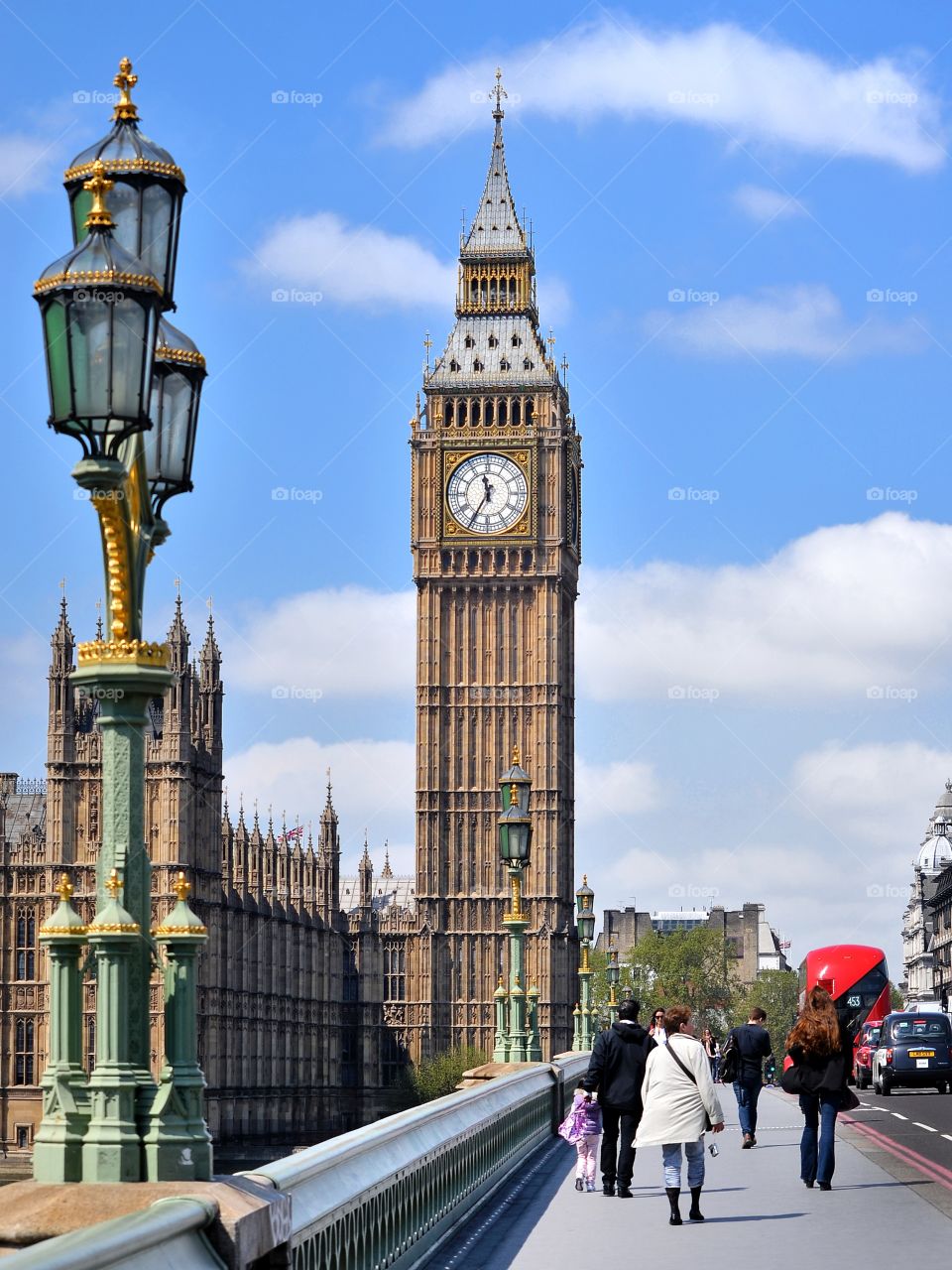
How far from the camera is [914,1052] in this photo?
4231 centimetres

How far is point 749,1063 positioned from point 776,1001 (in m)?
144

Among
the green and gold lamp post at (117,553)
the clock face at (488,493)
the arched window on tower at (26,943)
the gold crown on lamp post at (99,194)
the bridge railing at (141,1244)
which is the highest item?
the clock face at (488,493)

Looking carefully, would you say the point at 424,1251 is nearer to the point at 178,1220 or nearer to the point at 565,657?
the point at 178,1220

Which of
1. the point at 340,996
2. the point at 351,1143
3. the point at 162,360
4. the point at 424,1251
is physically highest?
the point at 162,360

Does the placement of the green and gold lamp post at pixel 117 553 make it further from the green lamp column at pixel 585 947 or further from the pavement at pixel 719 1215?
the green lamp column at pixel 585 947

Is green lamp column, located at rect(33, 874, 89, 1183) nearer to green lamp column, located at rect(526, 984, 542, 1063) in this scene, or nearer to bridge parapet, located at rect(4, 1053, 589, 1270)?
bridge parapet, located at rect(4, 1053, 589, 1270)

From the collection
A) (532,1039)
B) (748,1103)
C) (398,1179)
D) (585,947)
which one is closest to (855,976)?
(585,947)

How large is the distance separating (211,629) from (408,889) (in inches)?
2138

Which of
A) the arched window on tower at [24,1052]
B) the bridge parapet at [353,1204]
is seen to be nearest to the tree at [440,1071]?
the arched window on tower at [24,1052]

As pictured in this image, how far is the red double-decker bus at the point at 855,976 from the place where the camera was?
62938 millimetres

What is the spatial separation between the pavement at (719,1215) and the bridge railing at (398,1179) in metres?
0.25

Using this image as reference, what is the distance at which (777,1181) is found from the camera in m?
21.5

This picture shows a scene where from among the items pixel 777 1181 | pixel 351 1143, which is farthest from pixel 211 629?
pixel 351 1143

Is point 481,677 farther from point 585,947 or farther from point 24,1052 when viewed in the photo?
point 585,947
